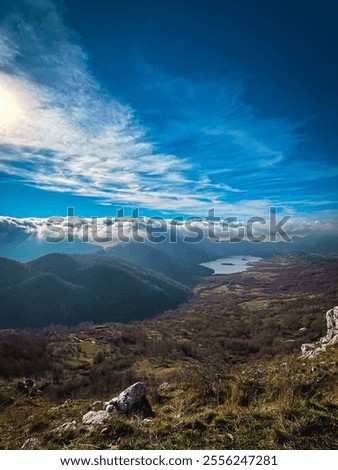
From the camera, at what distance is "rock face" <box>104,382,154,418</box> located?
5.58 m

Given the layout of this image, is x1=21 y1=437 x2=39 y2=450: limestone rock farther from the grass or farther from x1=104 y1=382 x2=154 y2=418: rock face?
x1=104 y1=382 x2=154 y2=418: rock face

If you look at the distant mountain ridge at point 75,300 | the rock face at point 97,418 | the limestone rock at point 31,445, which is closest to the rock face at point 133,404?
the rock face at point 97,418

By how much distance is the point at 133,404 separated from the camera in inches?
224

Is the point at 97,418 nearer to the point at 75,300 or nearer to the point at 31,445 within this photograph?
the point at 31,445

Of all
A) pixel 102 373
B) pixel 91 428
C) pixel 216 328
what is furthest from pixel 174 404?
pixel 216 328

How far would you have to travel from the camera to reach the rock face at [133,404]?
18.3 ft

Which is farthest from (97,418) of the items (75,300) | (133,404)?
(75,300)

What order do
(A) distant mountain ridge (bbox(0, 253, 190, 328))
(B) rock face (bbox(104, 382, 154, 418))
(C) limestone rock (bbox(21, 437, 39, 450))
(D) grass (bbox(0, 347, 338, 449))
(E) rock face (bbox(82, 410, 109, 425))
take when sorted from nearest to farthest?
(D) grass (bbox(0, 347, 338, 449)) < (C) limestone rock (bbox(21, 437, 39, 450)) < (E) rock face (bbox(82, 410, 109, 425)) < (B) rock face (bbox(104, 382, 154, 418)) < (A) distant mountain ridge (bbox(0, 253, 190, 328))

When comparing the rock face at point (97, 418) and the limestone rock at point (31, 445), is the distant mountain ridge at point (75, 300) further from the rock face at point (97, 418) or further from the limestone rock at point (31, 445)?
the limestone rock at point (31, 445)

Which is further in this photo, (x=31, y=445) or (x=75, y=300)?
(x=75, y=300)

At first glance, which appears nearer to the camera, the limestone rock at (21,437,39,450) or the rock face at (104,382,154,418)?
the limestone rock at (21,437,39,450)

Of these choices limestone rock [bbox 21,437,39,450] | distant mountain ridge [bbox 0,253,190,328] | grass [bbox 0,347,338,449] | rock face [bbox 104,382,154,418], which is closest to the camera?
grass [bbox 0,347,338,449]

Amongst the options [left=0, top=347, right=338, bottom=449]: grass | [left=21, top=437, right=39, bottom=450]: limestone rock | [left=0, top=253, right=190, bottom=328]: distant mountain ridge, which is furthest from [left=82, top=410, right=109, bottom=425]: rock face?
[left=0, top=253, right=190, bottom=328]: distant mountain ridge

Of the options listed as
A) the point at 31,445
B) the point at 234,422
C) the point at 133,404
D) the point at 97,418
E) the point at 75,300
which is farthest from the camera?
the point at 75,300
